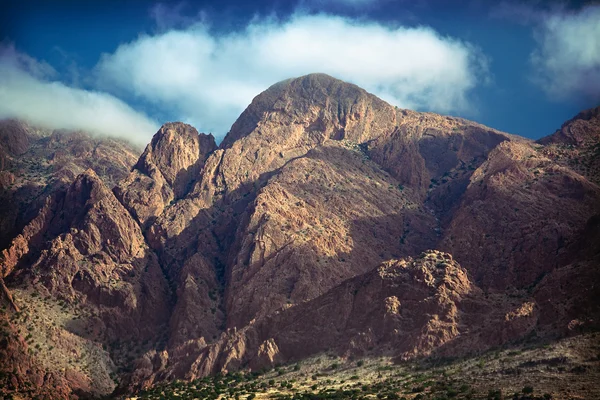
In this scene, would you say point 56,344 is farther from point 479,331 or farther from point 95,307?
point 479,331

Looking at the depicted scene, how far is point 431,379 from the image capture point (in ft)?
374

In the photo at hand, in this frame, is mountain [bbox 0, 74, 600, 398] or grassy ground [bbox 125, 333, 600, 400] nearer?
grassy ground [bbox 125, 333, 600, 400]

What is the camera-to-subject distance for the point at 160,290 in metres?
174

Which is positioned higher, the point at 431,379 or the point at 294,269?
the point at 294,269

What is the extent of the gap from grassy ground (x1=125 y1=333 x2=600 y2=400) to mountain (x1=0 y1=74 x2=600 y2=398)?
404 centimetres

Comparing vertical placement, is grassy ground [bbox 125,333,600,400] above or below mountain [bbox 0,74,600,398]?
below

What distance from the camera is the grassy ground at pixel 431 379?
324 feet

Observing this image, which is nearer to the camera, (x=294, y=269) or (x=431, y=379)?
(x=431, y=379)

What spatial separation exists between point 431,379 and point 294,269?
171 ft

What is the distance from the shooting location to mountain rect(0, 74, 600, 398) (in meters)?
134

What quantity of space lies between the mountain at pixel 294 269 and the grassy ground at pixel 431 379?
404cm

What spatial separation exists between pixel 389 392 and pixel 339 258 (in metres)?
58.7

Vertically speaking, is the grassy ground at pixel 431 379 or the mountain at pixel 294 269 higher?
the mountain at pixel 294 269

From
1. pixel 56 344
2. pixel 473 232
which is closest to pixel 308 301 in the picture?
pixel 473 232
